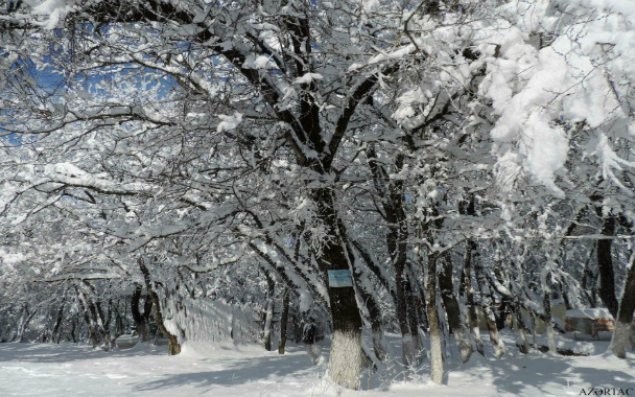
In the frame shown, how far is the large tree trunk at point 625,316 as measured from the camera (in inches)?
455

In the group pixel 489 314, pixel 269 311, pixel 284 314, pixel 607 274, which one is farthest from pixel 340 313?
pixel 269 311

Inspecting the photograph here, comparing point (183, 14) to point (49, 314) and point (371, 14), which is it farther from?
point (49, 314)

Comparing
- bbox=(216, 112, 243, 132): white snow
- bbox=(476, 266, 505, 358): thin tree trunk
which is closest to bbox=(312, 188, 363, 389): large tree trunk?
bbox=(216, 112, 243, 132): white snow

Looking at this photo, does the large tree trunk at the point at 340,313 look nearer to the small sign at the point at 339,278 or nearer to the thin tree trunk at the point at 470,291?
the small sign at the point at 339,278

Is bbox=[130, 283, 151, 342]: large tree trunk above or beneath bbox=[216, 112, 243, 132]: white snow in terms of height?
beneath

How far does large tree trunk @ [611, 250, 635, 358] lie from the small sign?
8398 mm

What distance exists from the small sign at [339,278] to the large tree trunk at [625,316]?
27.6 feet

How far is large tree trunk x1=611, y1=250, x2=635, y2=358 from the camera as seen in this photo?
1155 cm

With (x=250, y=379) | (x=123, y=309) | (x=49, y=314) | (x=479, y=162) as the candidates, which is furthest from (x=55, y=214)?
(x=123, y=309)

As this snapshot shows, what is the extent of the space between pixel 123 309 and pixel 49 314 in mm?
7062

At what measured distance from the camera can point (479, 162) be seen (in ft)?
22.8

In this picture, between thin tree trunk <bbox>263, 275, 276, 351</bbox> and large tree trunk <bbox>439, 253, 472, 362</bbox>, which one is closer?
large tree trunk <bbox>439, 253, 472, 362</bbox>

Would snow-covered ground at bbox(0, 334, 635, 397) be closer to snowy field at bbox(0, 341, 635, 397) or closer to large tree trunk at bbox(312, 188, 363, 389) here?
snowy field at bbox(0, 341, 635, 397)

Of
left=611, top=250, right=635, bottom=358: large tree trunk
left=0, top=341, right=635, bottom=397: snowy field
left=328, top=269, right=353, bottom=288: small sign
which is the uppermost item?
left=328, top=269, right=353, bottom=288: small sign
